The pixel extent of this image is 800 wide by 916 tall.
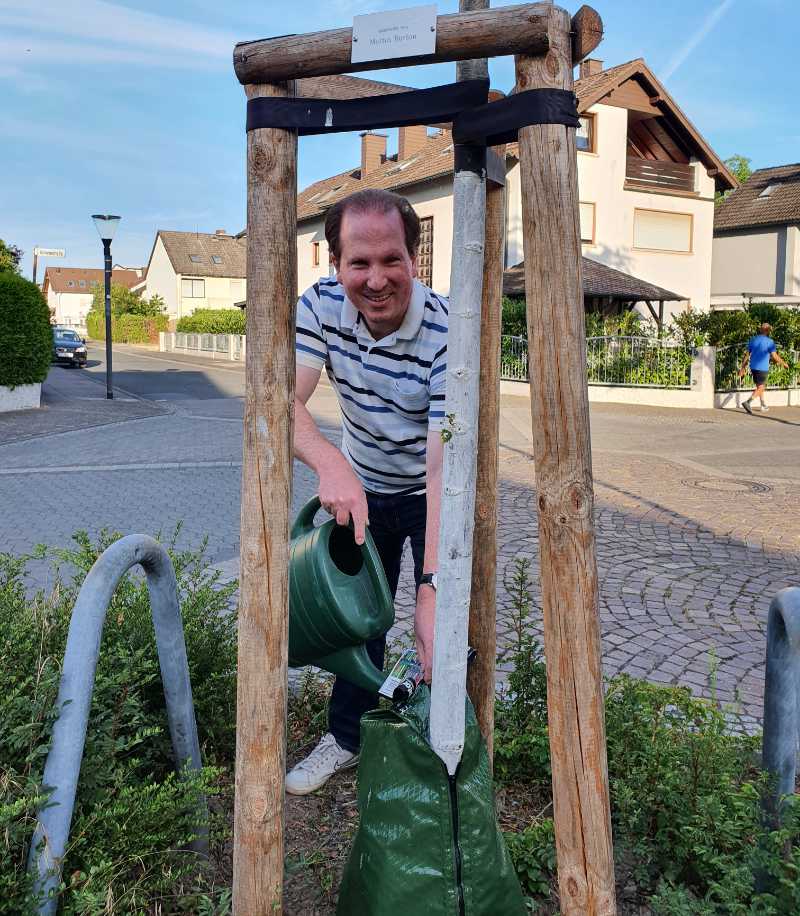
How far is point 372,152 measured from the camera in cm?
3556

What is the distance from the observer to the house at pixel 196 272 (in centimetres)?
6378

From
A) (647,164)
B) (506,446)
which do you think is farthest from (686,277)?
(506,446)

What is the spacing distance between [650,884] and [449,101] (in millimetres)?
1999

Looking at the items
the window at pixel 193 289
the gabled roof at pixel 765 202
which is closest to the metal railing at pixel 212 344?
the window at pixel 193 289

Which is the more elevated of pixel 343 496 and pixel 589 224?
pixel 589 224

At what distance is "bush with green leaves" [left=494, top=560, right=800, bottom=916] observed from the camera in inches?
79.5

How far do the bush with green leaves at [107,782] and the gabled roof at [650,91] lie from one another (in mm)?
24665

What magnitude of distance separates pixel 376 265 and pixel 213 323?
4838 cm

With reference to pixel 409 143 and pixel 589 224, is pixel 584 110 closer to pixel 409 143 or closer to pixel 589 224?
pixel 589 224

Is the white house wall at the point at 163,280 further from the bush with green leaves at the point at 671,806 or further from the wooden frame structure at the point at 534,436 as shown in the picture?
the wooden frame structure at the point at 534,436

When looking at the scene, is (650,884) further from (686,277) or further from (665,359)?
(686,277)

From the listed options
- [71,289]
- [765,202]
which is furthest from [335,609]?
[71,289]

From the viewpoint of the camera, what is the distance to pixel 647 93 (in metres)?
27.7

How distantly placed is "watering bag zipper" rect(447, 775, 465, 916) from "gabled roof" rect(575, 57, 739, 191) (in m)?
25.2
